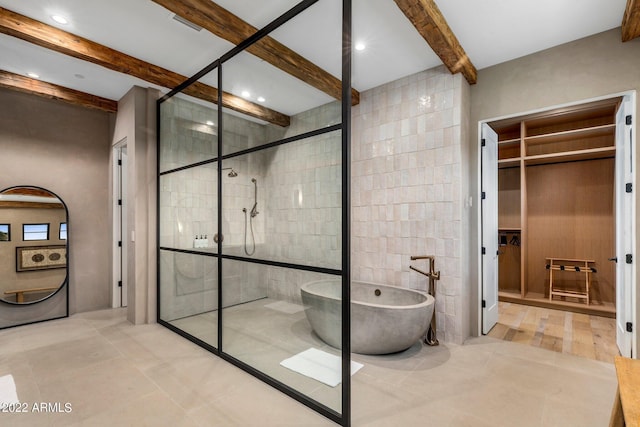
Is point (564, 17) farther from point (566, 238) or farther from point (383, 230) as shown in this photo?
point (566, 238)

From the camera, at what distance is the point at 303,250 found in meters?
2.24

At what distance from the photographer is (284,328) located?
7.91 ft

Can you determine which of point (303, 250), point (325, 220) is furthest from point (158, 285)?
point (325, 220)

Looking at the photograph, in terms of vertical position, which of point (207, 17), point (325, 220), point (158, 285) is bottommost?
point (158, 285)

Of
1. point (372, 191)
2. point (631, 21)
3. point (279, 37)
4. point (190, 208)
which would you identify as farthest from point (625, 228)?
point (190, 208)

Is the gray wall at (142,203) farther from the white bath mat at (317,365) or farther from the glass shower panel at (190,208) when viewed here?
the white bath mat at (317,365)

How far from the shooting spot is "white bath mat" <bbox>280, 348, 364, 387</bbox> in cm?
205

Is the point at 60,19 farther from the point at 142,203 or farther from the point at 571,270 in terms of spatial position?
the point at 571,270

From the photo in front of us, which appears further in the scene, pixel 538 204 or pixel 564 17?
pixel 538 204

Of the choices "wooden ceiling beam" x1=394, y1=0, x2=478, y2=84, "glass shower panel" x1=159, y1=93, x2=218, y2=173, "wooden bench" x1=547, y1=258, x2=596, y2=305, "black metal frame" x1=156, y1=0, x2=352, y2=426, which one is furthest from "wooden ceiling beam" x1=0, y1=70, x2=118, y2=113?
"wooden bench" x1=547, y1=258, x2=596, y2=305

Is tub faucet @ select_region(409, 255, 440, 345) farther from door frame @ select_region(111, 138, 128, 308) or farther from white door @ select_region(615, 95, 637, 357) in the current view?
door frame @ select_region(111, 138, 128, 308)

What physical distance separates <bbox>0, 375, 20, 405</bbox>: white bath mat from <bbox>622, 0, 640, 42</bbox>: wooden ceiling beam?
201 inches

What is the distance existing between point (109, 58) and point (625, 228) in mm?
4903

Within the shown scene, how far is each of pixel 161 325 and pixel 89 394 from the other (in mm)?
1431
